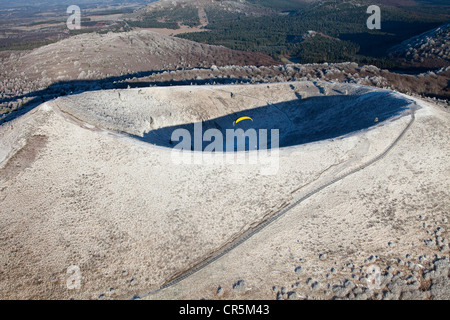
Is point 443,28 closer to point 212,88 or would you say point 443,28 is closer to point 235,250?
point 212,88

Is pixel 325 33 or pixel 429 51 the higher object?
pixel 325 33

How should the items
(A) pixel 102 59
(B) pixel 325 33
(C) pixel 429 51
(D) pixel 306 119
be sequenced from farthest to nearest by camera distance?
(B) pixel 325 33 → (C) pixel 429 51 → (A) pixel 102 59 → (D) pixel 306 119

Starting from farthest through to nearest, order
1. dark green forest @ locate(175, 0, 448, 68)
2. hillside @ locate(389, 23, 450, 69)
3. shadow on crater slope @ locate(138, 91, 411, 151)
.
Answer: dark green forest @ locate(175, 0, 448, 68)
hillside @ locate(389, 23, 450, 69)
shadow on crater slope @ locate(138, 91, 411, 151)

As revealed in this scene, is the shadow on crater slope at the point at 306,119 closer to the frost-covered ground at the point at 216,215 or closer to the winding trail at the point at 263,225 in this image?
the winding trail at the point at 263,225

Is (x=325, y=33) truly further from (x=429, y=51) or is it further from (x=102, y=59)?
(x=102, y=59)

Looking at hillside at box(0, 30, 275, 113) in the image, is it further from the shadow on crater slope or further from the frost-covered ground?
the frost-covered ground

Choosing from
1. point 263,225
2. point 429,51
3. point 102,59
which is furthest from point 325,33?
point 263,225

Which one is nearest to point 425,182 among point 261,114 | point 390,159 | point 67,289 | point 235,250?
point 390,159

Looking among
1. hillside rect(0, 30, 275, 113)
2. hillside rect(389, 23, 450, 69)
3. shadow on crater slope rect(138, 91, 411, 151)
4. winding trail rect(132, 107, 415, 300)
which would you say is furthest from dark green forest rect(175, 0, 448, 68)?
winding trail rect(132, 107, 415, 300)
